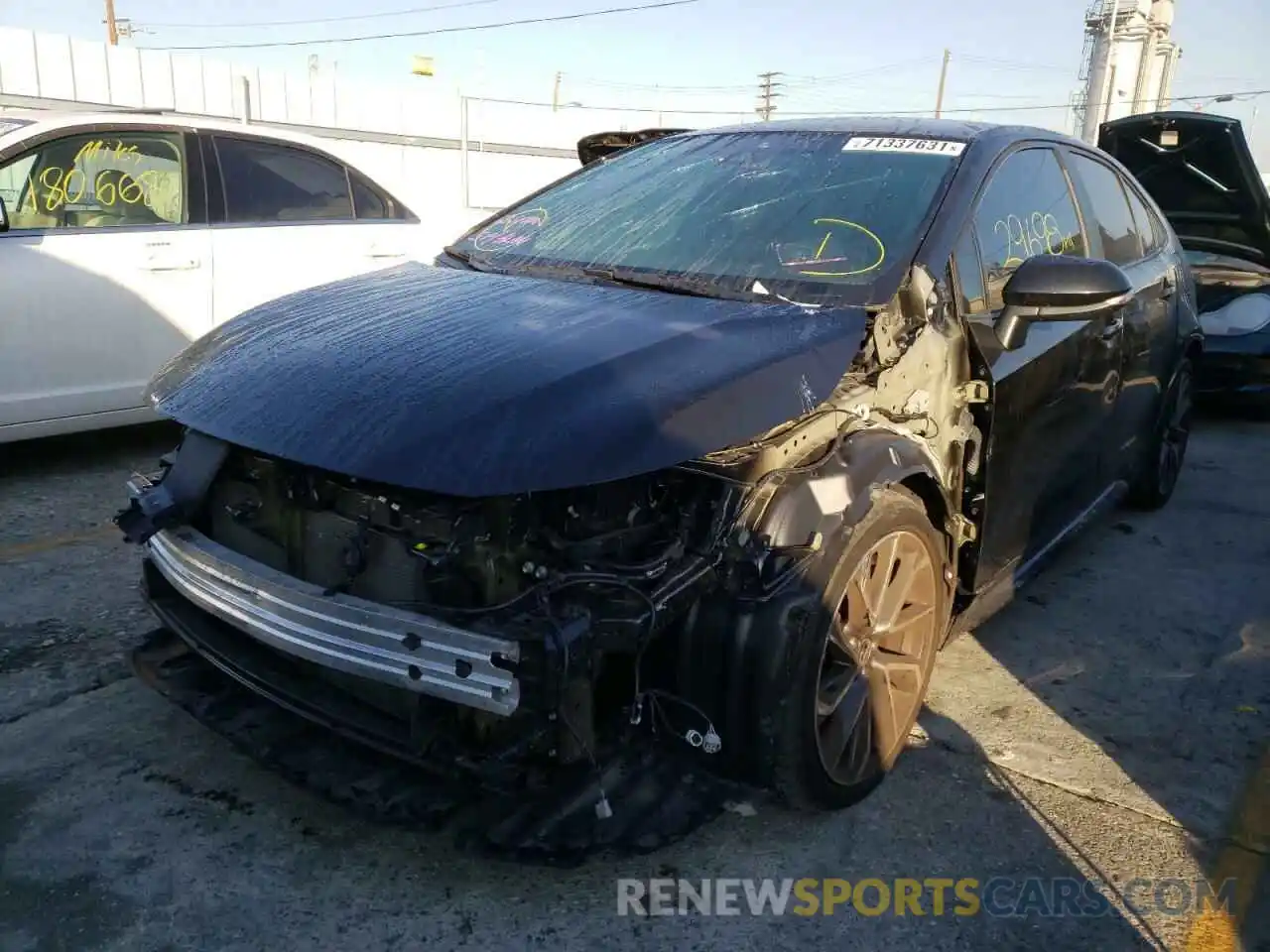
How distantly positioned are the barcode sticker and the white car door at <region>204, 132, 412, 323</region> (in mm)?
2991

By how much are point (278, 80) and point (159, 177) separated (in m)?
16.5

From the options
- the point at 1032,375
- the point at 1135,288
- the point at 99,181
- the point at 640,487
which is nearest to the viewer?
the point at 640,487

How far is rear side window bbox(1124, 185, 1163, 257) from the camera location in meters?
4.33

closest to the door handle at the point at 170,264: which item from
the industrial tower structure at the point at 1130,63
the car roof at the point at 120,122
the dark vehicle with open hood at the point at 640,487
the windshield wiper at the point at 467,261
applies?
the car roof at the point at 120,122

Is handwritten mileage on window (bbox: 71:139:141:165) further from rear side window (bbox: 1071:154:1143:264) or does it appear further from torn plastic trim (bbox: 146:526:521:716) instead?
rear side window (bbox: 1071:154:1143:264)

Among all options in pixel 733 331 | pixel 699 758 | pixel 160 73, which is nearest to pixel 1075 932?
pixel 699 758

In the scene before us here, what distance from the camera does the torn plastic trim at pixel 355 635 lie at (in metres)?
1.94

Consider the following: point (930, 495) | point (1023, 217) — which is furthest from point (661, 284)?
point (1023, 217)

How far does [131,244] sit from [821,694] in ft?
13.4

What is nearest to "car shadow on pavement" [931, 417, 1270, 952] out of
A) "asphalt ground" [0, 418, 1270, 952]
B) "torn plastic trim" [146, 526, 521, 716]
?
→ "asphalt ground" [0, 418, 1270, 952]

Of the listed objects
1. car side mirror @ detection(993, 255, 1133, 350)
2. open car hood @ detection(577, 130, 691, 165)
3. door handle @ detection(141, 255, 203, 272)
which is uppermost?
open car hood @ detection(577, 130, 691, 165)

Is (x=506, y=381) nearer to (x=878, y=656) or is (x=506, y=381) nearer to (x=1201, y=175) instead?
(x=878, y=656)

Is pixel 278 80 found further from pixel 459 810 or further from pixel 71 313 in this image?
pixel 459 810

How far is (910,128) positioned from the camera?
330cm
